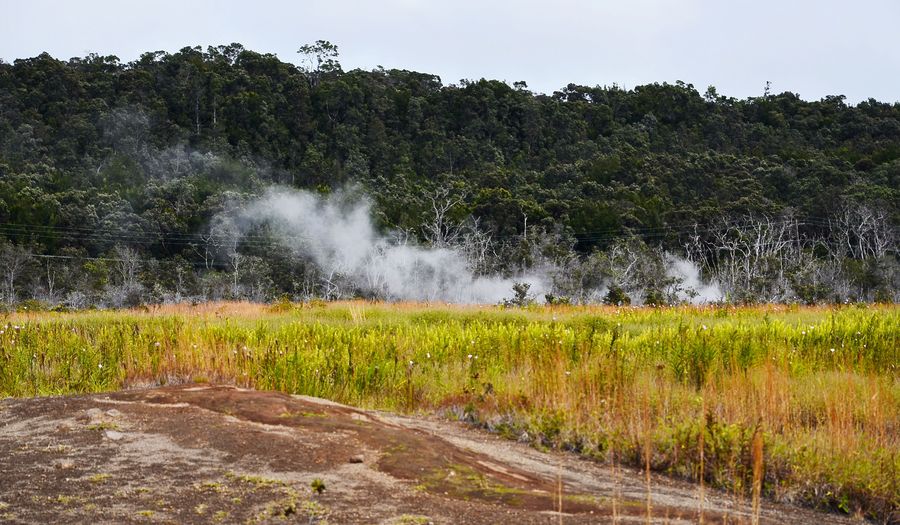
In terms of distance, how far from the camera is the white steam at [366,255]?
1794 inches

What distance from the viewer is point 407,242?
4891 centimetres

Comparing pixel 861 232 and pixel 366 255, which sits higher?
pixel 861 232

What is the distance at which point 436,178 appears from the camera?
64000 millimetres

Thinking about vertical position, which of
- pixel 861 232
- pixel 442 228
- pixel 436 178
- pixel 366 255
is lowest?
pixel 366 255

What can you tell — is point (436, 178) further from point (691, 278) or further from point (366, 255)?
point (691, 278)

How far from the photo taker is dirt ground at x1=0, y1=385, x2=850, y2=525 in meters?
4.53

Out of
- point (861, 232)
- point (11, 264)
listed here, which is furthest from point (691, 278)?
point (11, 264)

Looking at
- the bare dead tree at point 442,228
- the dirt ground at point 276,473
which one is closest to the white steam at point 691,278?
the bare dead tree at point 442,228

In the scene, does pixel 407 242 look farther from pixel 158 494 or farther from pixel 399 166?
pixel 158 494

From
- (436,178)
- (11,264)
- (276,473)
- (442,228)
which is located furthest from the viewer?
(436,178)

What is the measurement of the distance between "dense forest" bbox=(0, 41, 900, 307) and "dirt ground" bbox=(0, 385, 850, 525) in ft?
76.8

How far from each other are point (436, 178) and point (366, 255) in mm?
16174

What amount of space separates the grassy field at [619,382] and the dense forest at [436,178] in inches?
Answer: 720

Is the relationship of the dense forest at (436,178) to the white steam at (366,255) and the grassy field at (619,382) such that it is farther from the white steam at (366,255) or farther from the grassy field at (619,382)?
the grassy field at (619,382)
